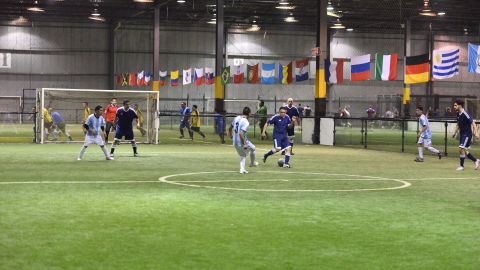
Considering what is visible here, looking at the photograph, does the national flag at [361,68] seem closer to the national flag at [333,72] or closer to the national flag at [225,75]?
the national flag at [333,72]

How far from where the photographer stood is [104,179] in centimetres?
1747

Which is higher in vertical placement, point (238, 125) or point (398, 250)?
point (238, 125)

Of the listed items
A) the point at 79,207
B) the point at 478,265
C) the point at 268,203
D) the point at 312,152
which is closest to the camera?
the point at 478,265

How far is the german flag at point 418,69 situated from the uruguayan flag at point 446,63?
1.28 metres

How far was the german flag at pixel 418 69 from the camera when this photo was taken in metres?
39.1

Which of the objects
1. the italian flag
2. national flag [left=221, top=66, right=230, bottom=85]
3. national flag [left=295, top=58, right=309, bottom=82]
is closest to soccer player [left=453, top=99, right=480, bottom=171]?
the italian flag

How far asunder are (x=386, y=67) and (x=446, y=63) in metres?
3.15

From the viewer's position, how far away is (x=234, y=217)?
1169 cm

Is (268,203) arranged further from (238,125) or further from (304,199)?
(238,125)

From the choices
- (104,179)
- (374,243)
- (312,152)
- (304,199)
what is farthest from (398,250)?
(312,152)

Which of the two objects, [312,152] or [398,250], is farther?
[312,152]

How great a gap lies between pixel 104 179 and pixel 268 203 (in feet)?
18.2

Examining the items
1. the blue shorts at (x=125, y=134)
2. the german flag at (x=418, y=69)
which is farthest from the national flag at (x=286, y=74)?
the blue shorts at (x=125, y=134)

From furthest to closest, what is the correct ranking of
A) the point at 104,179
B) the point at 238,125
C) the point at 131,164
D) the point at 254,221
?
the point at 131,164 < the point at 238,125 < the point at 104,179 < the point at 254,221
